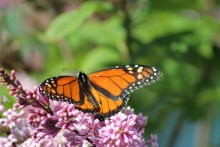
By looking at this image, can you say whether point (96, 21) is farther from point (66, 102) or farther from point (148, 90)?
point (66, 102)

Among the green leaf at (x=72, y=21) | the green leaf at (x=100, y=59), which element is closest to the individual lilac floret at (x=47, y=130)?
the green leaf at (x=72, y=21)

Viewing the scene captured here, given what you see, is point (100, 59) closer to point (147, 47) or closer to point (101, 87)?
point (147, 47)

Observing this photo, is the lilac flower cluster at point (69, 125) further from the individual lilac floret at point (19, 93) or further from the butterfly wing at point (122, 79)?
the butterfly wing at point (122, 79)

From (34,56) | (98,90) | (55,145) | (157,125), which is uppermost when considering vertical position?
(34,56)

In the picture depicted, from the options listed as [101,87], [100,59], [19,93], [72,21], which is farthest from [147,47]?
[19,93]

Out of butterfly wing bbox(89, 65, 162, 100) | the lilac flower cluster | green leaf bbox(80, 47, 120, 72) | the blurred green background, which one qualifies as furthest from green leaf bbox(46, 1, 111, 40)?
the lilac flower cluster

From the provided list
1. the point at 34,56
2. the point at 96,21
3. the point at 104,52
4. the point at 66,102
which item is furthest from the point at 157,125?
the point at 66,102
